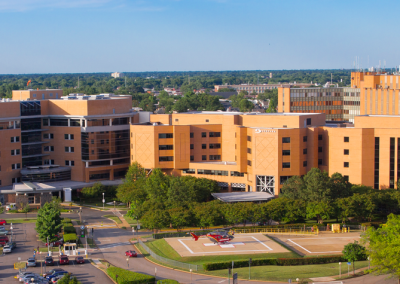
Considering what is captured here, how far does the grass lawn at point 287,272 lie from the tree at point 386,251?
24.4 feet

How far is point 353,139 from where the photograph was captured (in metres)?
126

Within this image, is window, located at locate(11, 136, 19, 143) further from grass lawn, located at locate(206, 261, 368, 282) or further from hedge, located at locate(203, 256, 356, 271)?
grass lawn, located at locate(206, 261, 368, 282)

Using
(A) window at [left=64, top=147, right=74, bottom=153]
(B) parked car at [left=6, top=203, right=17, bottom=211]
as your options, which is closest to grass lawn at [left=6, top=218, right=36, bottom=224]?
(B) parked car at [left=6, top=203, right=17, bottom=211]

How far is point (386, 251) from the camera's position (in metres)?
73.6

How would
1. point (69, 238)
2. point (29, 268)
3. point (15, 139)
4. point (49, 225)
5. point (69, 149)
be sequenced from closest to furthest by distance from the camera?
point (29, 268) → point (49, 225) → point (69, 238) → point (15, 139) → point (69, 149)

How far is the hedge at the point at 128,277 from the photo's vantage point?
77.9 metres

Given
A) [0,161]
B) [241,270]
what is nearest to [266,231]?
[241,270]

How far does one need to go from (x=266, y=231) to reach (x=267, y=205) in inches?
218

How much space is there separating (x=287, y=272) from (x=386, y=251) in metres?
14.8

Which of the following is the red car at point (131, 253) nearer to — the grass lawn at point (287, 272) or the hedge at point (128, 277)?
the hedge at point (128, 277)

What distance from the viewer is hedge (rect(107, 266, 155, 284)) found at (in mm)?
77875

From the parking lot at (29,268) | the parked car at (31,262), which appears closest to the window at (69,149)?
Result: the parking lot at (29,268)

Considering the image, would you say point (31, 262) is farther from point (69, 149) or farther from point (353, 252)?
point (69, 149)

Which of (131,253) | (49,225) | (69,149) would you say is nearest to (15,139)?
(69,149)
